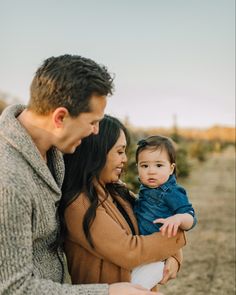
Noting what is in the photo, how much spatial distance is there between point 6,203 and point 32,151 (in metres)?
0.27

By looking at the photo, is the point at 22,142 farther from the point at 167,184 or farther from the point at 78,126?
the point at 167,184

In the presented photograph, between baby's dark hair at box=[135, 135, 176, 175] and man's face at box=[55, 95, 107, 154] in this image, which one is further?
Result: baby's dark hair at box=[135, 135, 176, 175]

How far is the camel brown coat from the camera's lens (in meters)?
2.17

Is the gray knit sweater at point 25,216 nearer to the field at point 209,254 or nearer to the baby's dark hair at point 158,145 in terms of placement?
the baby's dark hair at point 158,145

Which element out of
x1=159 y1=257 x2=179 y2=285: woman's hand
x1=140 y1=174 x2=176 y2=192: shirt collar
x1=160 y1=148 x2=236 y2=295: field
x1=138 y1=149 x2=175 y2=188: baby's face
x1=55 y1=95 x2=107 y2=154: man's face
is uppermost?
x1=55 y1=95 x2=107 y2=154: man's face

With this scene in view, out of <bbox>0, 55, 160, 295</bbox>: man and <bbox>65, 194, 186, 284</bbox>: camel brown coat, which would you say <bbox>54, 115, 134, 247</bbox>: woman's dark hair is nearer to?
<bbox>65, 194, 186, 284</bbox>: camel brown coat

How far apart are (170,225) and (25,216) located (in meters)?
0.79

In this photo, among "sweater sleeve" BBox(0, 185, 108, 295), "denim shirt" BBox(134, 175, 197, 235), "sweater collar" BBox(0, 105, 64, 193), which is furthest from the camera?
"denim shirt" BBox(134, 175, 197, 235)

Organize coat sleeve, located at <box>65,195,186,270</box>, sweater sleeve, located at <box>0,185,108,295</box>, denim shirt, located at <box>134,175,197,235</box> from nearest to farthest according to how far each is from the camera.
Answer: sweater sleeve, located at <box>0,185,108,295</box> < coat sleeve, located at <box>65,195,186,270</box> < denim shirt, located at <box>134,175,197,235</box>

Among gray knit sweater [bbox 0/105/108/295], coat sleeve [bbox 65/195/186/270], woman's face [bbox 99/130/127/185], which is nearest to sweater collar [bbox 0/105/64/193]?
gray knit sweater [bbox 0/105/108/295]

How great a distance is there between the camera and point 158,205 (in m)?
2.52

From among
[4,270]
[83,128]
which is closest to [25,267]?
[4,270]

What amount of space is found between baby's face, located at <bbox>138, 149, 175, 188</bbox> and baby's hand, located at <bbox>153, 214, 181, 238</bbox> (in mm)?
328

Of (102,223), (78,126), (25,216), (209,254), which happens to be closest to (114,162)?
(102,223)
